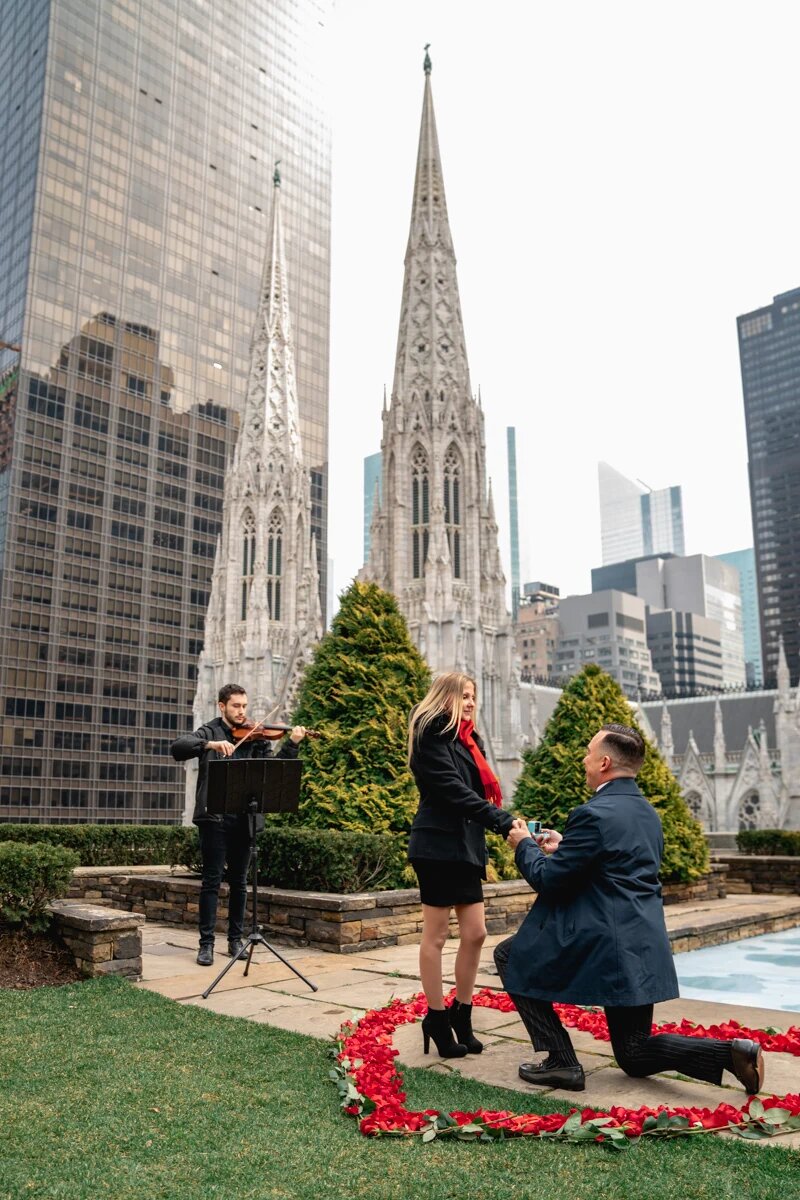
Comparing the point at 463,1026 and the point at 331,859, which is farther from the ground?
the point at 331,859

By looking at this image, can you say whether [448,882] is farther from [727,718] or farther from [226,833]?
[727,718]

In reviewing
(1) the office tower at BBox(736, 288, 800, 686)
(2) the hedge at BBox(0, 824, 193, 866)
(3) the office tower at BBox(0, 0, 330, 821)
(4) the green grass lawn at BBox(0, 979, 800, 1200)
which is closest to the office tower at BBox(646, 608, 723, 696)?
(1) the office tower at BBox(736, 288, 800, 686)

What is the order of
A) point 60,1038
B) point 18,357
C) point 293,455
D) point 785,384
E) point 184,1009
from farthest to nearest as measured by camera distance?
point 785,384
point 18,357
point 293,455
point 184,1009
point 60,1038

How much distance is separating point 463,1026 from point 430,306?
7054cm

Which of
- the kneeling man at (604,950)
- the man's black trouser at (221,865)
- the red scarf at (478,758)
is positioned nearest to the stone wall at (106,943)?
the man's black trouser at (221,865)

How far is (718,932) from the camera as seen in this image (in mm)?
11453

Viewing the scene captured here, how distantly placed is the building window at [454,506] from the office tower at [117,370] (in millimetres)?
31596

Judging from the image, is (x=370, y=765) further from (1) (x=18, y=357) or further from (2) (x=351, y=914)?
(1) (x=18, y=357)

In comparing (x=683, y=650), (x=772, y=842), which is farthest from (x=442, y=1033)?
(x=683, y=650)

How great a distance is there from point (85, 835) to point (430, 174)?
6947 cm

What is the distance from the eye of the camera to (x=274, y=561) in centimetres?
7325

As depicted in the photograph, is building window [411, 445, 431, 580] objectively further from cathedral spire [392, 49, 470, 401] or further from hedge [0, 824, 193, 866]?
hedge [0, 824, 193, 866]

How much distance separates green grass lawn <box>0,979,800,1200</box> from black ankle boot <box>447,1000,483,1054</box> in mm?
563

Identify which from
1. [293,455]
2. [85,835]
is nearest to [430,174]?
[293,455]
